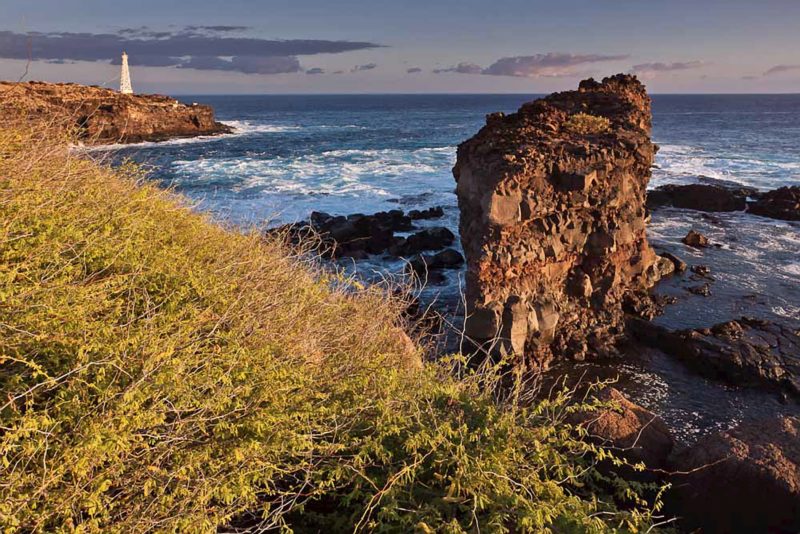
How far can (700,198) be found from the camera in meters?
33.2

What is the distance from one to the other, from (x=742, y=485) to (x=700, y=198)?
28.8 meters

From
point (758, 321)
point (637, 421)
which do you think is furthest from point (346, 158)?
point (637, 421)

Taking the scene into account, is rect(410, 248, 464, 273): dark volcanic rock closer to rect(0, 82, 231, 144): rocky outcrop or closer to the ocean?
the ocean

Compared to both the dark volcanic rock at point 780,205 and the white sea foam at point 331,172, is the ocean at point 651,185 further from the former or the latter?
the dark volcanic rock at point 780,205

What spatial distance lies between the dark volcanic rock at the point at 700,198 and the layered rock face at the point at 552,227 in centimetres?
1707

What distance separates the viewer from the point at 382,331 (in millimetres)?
7340

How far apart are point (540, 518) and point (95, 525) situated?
10.0 feet

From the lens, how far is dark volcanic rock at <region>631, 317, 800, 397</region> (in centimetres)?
1411

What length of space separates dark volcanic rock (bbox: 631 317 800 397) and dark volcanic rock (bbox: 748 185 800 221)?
1694 cm

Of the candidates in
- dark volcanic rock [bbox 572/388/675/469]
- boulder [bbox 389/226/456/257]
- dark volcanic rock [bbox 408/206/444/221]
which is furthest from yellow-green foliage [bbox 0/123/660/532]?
dark volcanic rock [bbox 408/206/444/221]

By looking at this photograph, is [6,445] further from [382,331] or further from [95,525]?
[382,331]

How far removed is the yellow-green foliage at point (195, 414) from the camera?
12.1 feet

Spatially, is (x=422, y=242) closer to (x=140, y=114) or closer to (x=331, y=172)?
(x=331, y=172)

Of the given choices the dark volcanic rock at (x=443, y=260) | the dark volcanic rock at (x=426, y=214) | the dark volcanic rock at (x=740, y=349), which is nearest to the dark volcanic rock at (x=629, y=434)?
the dark volcanic rock at (x=740, y=349)
